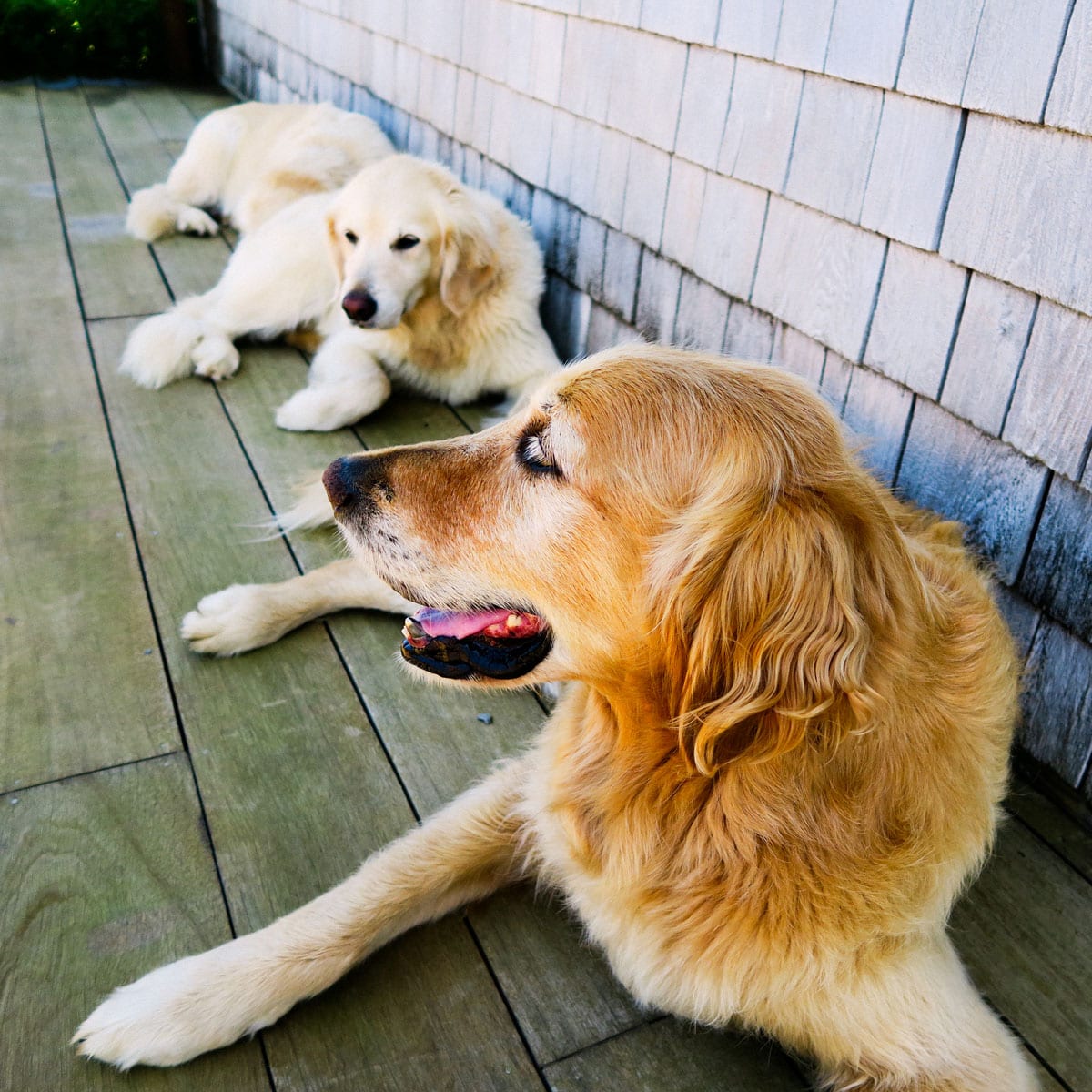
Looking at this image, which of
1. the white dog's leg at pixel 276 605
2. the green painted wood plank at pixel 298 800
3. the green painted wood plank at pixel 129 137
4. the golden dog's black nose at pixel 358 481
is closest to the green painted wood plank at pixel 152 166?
the green painted wood plank at pixel 129 137

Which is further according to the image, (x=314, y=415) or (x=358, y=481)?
(x=314, y=415)

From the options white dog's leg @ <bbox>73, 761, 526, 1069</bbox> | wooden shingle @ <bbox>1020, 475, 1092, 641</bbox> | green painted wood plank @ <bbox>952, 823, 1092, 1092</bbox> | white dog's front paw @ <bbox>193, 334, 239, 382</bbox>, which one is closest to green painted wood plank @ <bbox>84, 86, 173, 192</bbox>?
white dog's front paw @ <bbox>193, 334, 239, 382</bbox>

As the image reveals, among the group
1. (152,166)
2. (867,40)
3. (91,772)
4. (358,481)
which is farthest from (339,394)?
(152,166)

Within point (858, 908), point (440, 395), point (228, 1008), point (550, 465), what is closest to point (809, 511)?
point (550, 465)

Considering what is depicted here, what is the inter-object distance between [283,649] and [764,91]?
1.81 meters

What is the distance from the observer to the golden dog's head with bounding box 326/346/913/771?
1208 millimetres

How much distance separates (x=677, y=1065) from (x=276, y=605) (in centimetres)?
133

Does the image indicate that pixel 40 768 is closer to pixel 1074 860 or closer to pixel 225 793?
pixel 225 793

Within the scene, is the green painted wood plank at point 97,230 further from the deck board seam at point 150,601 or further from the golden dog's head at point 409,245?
the golden dog's head at point 409,245

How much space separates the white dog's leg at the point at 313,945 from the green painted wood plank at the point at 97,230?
305 centimetres

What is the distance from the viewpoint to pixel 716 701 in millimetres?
1237

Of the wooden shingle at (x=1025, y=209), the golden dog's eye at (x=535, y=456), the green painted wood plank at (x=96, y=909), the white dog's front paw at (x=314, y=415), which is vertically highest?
the wooden shingle at (x=1025, y=209)

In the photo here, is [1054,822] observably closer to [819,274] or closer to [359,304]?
[819,274]

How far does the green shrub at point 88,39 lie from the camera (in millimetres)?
7898
